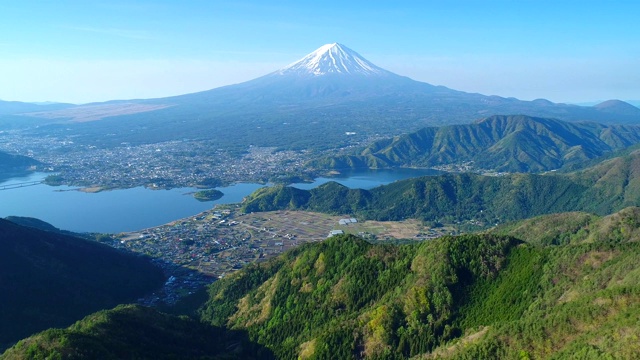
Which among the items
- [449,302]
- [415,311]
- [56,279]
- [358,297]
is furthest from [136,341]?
[56,279]

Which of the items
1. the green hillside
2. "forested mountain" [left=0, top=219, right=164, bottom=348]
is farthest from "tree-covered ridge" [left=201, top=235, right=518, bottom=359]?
"forested mountain" [left=0, top=219, right=164, bottom=348]

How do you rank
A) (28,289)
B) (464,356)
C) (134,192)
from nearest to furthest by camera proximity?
(464,356) → (28,289) → (134,192)

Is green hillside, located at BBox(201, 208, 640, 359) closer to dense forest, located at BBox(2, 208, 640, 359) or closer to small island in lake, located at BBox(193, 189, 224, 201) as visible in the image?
dense forest, located at BBox(2, 208, 640, 359)

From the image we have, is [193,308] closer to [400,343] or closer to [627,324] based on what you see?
[400,343]

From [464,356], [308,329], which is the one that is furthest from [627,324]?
[308,329]

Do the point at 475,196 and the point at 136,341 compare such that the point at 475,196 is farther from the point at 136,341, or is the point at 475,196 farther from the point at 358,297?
the point at 136,341

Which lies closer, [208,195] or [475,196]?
[475,196]

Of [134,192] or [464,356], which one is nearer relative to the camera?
[464,356]
